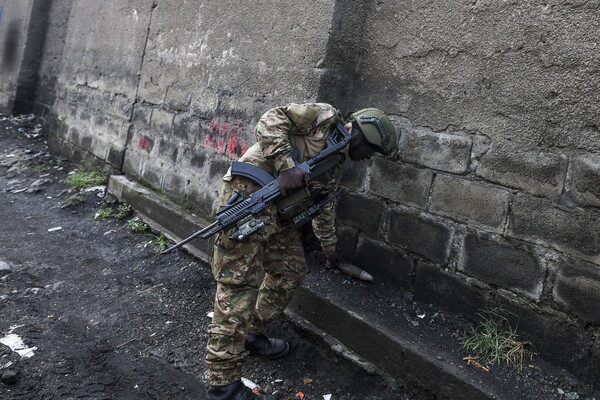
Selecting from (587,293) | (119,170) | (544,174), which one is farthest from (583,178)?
(119,170)

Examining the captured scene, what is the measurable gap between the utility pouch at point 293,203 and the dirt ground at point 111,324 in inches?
35.4

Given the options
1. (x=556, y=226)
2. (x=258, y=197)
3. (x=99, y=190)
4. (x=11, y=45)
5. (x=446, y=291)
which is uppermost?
(x=11, y=45)

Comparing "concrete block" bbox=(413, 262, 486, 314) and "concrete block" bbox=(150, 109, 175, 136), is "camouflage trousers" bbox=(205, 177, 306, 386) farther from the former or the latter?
"concrete block" bbox=(150, 109, 175, 136)

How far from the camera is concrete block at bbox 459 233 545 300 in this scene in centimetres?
250

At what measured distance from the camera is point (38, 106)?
868cm

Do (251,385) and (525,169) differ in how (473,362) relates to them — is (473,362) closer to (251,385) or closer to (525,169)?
(525,169)

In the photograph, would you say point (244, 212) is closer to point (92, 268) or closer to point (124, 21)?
point (92, 268)

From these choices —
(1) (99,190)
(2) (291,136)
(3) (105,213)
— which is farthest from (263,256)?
(1) (99,190)

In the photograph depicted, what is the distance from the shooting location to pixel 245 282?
7.96 ft

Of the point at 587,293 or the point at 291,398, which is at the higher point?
the point at 587,293

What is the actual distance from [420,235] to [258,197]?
3.74 feet

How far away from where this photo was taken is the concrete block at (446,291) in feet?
8.97

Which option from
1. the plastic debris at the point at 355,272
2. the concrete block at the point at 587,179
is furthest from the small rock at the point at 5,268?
the concrete block at the point at 587,179

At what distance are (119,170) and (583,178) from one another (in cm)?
496
